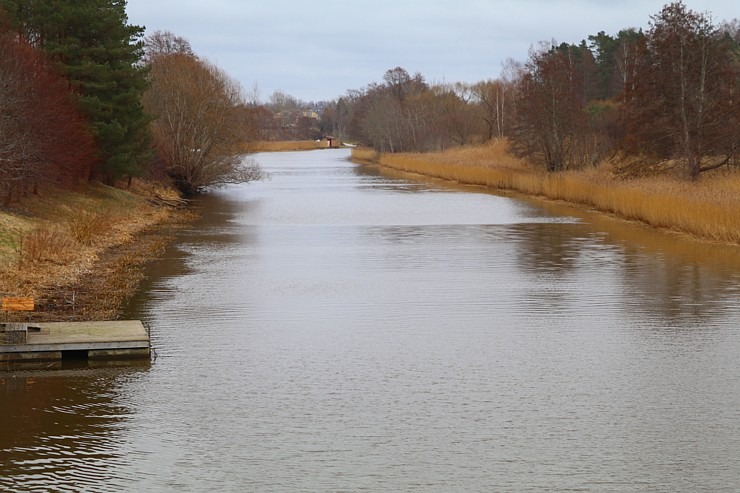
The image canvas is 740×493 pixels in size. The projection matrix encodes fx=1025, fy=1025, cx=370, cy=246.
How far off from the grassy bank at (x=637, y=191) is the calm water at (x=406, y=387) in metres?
4.37

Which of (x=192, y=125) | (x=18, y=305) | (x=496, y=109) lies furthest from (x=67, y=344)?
(x=496, y=109)

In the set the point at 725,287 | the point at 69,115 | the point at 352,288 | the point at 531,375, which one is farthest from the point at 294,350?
the point at 69,115

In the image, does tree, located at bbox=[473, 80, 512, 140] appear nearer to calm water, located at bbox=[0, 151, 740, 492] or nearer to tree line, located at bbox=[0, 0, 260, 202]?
tree line, located at bbox=[0, 0, 260, 202]

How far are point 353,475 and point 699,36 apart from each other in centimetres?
3380

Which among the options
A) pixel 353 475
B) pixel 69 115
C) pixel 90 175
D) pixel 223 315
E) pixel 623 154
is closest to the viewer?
pixel 353 475

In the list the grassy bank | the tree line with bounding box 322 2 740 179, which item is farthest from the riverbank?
the tree line with bounding box 322 2 740 179

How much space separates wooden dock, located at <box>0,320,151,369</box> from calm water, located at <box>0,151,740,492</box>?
468 millimetres

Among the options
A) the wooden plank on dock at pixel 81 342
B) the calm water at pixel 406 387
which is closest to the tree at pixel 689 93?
the calm water at pixel 406 387

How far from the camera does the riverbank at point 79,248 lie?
674 inches

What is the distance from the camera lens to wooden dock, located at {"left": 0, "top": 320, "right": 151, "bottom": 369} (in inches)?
509

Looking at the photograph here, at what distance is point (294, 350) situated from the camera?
13.8m

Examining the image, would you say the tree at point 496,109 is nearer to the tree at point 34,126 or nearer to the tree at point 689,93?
the tree at point 689,93

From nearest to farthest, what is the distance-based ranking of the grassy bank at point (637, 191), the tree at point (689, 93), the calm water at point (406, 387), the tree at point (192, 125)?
the calm water at point (406, 387)
the grassy bank at point (637, 191)
the tree at point (689, 93)
the tree at point (192, 125)

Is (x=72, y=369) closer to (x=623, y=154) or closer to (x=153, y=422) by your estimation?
(x=153, y=422)
